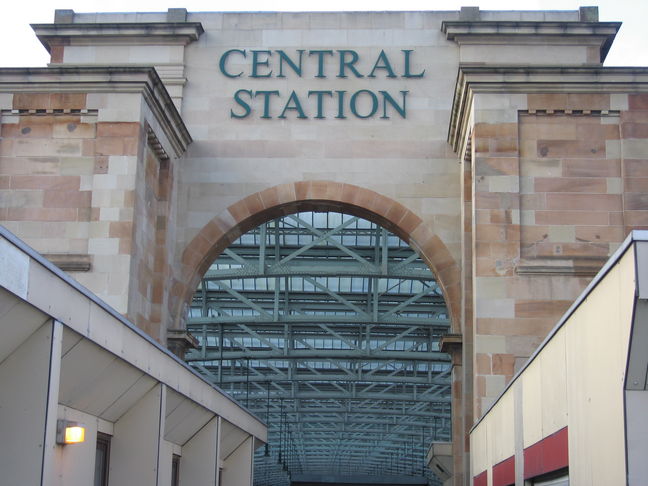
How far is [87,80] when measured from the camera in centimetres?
2295

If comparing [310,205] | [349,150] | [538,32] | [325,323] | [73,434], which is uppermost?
[538,32]

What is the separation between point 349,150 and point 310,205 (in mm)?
1545

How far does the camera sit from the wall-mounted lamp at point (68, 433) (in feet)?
36.8

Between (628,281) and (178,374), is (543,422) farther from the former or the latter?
(178,374)

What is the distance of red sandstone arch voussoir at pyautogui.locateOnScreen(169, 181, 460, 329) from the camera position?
25422mm

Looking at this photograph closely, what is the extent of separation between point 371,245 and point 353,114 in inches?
449

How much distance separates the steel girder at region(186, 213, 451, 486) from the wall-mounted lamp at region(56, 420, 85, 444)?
60.8 ft

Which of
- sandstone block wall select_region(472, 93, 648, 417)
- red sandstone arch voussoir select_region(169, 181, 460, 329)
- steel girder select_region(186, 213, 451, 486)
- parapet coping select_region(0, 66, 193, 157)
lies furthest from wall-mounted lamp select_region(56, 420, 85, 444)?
steel girder select_region(186, 213, 451, 486)

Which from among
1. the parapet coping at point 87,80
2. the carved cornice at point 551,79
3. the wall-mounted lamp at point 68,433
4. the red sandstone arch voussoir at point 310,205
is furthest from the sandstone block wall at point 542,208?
the wall-mounted lamp at point 68,433

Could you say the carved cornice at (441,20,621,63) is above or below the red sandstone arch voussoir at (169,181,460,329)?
above

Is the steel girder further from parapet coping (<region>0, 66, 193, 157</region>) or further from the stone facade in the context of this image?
parapet coping (<region>0, 66, 193, 157</region>)

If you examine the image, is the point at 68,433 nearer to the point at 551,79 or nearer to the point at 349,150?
the point at 551,79

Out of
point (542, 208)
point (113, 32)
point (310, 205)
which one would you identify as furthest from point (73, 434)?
point (113, 32)

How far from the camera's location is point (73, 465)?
1196cm
